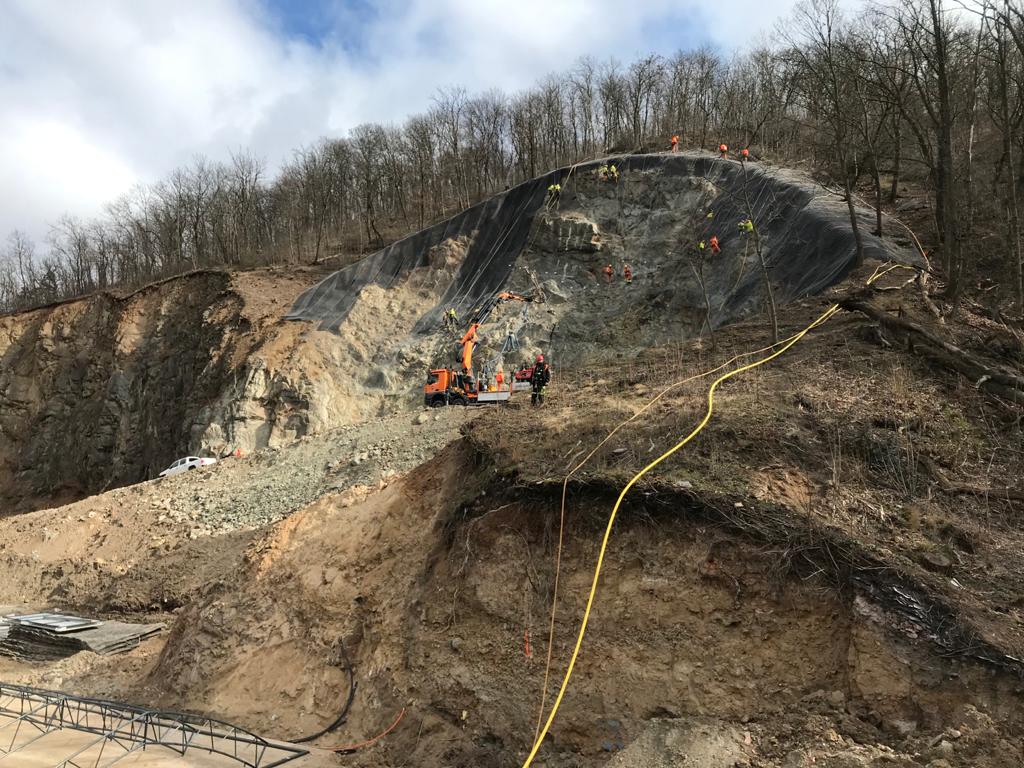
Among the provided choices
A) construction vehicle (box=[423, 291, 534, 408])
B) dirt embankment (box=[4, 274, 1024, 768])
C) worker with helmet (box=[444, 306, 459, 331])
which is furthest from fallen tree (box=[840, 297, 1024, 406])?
worker with helmet (box=[444, 306, 459, 331])

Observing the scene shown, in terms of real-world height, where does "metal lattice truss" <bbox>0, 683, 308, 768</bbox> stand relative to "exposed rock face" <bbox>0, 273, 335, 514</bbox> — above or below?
below

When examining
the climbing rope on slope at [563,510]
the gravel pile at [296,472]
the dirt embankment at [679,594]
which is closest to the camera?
the dirt embankment at [679,594]

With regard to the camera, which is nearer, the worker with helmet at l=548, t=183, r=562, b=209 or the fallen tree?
the fallen tree

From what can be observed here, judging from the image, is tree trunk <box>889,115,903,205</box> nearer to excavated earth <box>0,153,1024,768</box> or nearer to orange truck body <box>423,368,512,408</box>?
excavated earth <box>0,153,1024,768</box>

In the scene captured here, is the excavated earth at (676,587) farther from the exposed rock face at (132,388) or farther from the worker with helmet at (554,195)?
the worker with helmet at (554,195)

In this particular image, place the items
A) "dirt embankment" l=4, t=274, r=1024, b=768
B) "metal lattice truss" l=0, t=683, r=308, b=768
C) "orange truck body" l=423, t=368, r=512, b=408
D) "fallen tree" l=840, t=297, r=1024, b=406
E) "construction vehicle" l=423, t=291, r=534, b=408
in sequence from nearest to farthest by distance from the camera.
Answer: "dirt embankment" l=4, t=274, r=1024, b=768 < "metal lattice truss" l=0, t=683, r=308, b=768 < "fallen tree" l=840, t=297, r=1024, b=406 < "construction vehicle" l=423, t=291, r=534, b=408 < "orange truck body" l=423, t=368, r=512, b=408

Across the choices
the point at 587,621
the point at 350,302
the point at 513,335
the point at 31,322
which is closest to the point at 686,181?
the point at 513,335

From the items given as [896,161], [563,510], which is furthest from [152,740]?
[896,161]

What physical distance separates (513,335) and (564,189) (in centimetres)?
743

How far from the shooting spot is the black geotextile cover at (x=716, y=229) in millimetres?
16797

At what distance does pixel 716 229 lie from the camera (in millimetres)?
22672

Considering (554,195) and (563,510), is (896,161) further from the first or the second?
(563,510)

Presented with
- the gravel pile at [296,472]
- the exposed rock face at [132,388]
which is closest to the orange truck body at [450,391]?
the gravel pile at [296,472]

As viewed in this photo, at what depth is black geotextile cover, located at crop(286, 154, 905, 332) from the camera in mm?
16797
